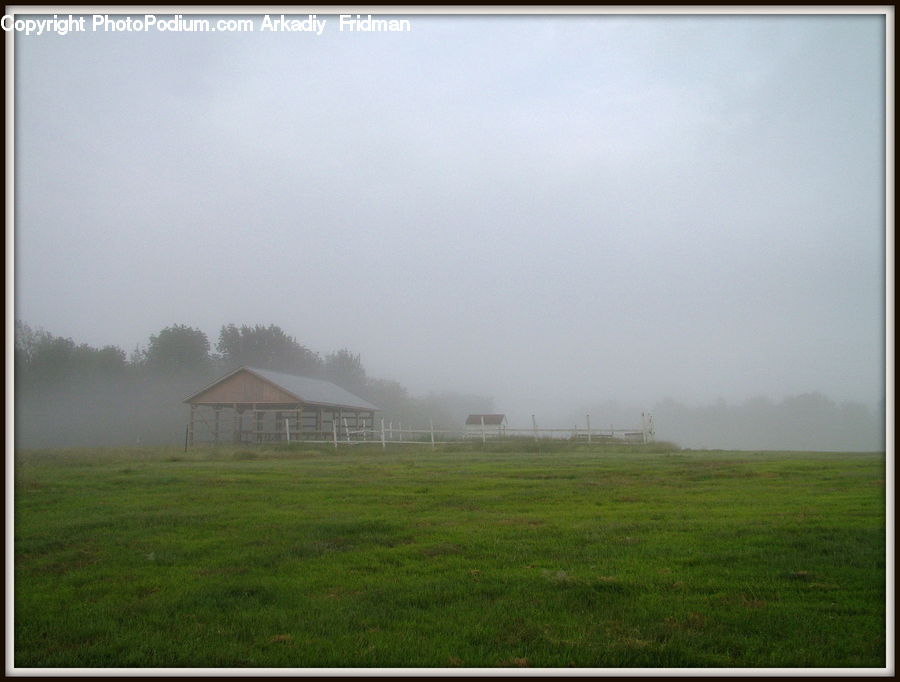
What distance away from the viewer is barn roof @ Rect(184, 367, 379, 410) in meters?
41.2

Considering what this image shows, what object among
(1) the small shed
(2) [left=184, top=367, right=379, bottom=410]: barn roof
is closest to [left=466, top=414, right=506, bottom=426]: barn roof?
(1) the small shed

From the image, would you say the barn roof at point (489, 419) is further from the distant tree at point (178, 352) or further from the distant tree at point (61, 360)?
the distant tree at point (61, 360)

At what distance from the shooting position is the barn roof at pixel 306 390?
135 feet

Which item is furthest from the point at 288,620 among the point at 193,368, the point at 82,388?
the point at 193,368

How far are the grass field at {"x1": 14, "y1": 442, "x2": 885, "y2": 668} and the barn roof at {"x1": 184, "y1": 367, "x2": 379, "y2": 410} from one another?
2679cm

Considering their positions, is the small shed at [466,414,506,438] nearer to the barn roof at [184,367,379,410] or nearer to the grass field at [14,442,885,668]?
the barn roof at [184,367,379,410]

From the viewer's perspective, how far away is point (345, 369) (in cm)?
7931

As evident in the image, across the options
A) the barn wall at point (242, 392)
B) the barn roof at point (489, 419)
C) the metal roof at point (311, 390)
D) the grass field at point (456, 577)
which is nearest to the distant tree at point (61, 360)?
the barn wall at point (242, 392)

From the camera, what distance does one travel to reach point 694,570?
25.8 feet

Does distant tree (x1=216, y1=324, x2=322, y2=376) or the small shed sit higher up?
distant tree (x1=216, y1=324, x2=322, y2=376)

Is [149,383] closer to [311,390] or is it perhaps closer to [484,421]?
[311,390]

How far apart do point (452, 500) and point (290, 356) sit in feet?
217

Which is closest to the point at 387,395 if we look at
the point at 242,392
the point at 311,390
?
the point at 311,390

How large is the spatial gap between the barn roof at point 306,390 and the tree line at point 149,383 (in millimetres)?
9923
